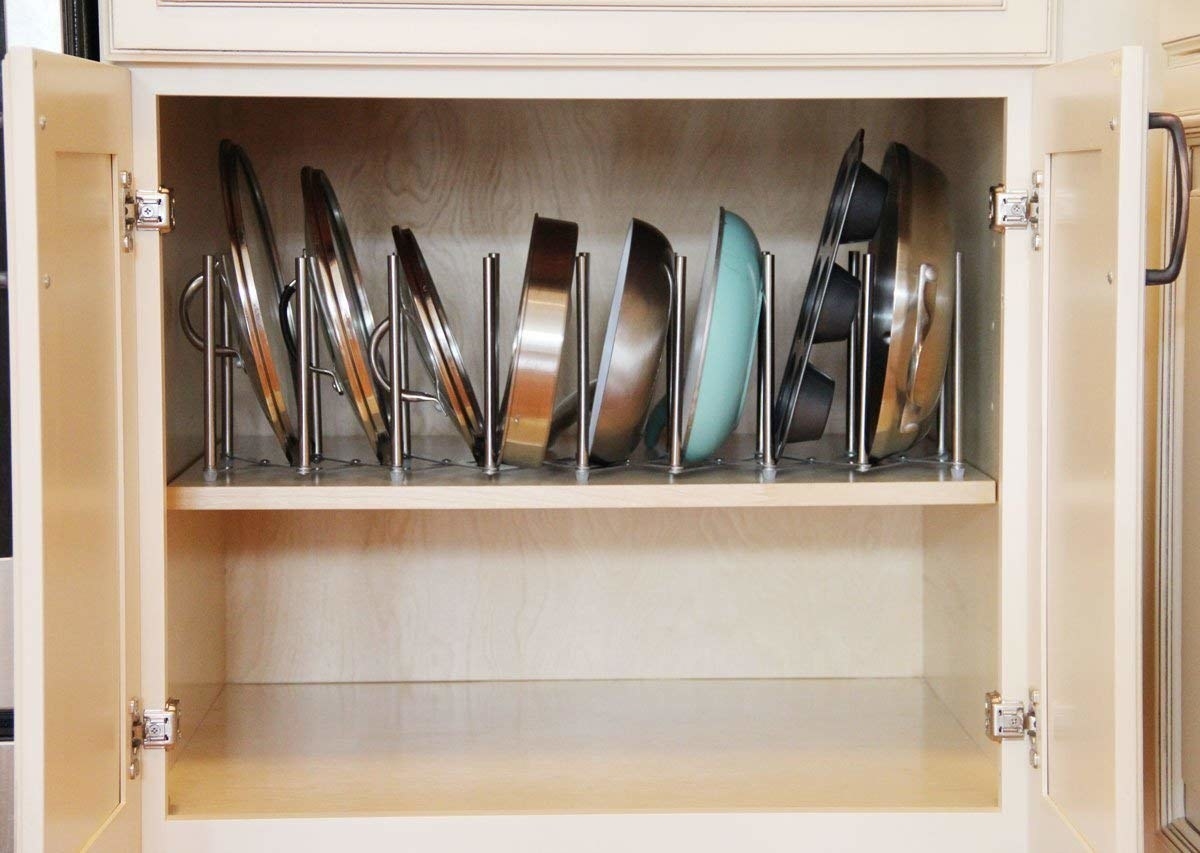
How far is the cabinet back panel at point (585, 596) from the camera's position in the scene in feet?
4.19

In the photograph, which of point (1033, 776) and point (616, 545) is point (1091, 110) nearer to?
point (1033, 776)

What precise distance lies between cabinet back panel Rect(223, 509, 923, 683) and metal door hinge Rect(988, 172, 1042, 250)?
0.45 metres

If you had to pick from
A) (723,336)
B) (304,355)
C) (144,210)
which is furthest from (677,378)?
(144,210)

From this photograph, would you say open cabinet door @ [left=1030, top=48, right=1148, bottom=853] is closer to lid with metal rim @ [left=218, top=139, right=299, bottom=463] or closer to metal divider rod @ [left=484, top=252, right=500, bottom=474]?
metal divider rod @ [left=484, top=252, right=500, bottom=474]

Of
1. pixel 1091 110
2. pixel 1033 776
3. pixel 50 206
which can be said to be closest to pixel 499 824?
pixel 1033 776

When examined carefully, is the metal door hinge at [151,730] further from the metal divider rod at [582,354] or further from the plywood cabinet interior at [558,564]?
the metal divider rod at [582,354]

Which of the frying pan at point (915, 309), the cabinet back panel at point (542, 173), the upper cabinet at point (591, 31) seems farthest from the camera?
the cabinet back panel at point (542, 173)

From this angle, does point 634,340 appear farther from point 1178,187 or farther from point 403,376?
point 1178,187

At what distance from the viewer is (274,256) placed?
1138 millimetres

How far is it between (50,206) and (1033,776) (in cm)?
75

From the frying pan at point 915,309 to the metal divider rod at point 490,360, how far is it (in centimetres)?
29

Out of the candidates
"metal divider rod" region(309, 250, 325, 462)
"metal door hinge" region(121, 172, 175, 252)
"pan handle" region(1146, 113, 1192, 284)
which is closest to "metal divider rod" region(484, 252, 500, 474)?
"metal divider rod" region(309, 250, 325, 462)

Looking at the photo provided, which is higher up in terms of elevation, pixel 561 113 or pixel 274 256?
pixel 561 113

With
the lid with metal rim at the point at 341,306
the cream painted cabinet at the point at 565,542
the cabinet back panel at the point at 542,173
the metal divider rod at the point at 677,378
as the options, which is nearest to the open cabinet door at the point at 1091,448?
the cream painted cabinet at the point at 565,542
